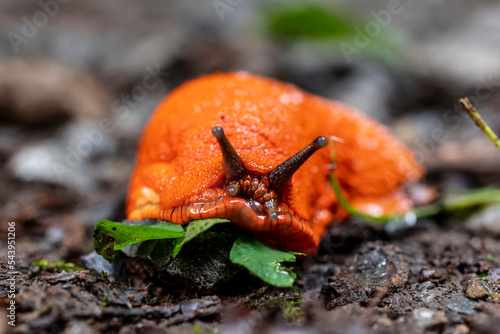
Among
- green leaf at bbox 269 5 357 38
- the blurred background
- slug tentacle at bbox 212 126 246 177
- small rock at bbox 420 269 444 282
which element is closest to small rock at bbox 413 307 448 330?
small rock at bbox 420 269 444 282

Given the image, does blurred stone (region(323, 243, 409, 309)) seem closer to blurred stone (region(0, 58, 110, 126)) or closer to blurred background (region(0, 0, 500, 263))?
blurred background (region(0, 0, 500, 263))

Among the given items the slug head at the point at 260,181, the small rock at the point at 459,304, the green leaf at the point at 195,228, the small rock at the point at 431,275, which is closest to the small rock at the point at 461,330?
the small rock at the point at 459,304

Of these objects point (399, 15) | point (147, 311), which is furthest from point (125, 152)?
point (399, 15)

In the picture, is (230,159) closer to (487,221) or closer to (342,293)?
(342,293)

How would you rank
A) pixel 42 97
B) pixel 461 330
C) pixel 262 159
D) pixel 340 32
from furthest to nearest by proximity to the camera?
pixel 340 32 < pixel 42 97 < pixel 262 159 < pixel 461 330

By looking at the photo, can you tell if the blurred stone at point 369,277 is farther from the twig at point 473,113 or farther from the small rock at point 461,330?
the twig at point 473,113

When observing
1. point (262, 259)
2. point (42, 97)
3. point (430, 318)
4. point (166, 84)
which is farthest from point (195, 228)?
point (166, 84)
